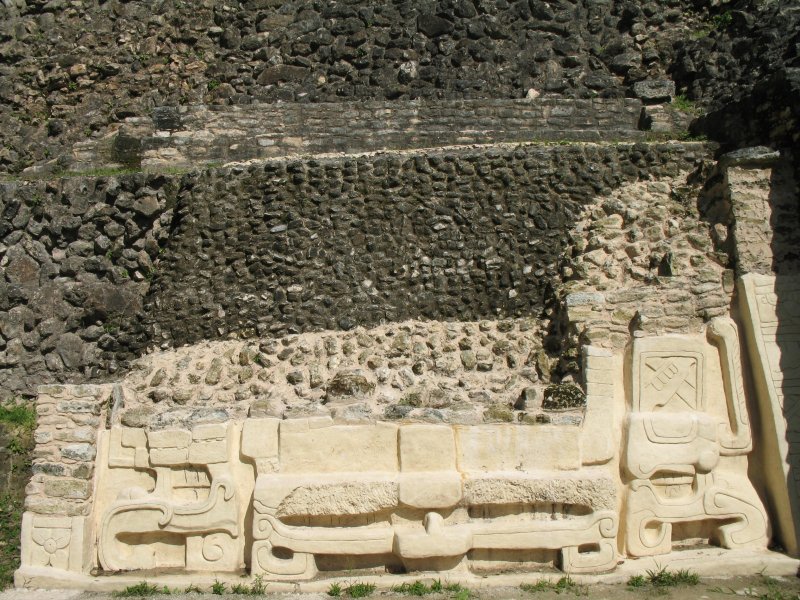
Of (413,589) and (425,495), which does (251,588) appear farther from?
(425,495)

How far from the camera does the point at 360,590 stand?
5371 mm

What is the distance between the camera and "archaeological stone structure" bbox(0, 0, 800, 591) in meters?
5.66

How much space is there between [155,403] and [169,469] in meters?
1.10

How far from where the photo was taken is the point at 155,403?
22.1ft

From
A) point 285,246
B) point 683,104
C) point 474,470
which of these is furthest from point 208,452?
point 683,104

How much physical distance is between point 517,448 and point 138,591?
2.82 m

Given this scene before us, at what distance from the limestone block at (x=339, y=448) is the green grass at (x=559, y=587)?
1.23 m

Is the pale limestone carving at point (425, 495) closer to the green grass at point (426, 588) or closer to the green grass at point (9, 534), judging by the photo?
the green grass at point (426, 588)

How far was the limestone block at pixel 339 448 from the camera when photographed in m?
5.72

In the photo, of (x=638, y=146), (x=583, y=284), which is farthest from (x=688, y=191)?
(x=583, y=284)

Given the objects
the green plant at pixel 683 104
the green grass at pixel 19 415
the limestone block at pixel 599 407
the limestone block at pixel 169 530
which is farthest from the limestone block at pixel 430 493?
the green plant at pixel 683 104

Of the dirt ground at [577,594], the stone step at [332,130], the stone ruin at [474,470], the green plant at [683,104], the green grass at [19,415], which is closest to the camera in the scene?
the dirt ground at [577,594]

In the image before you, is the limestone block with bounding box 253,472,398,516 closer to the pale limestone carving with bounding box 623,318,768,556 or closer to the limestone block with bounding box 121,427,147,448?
the limestone block with bounding box 121,427,147,448

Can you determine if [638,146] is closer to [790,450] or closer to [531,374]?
[531,374]
